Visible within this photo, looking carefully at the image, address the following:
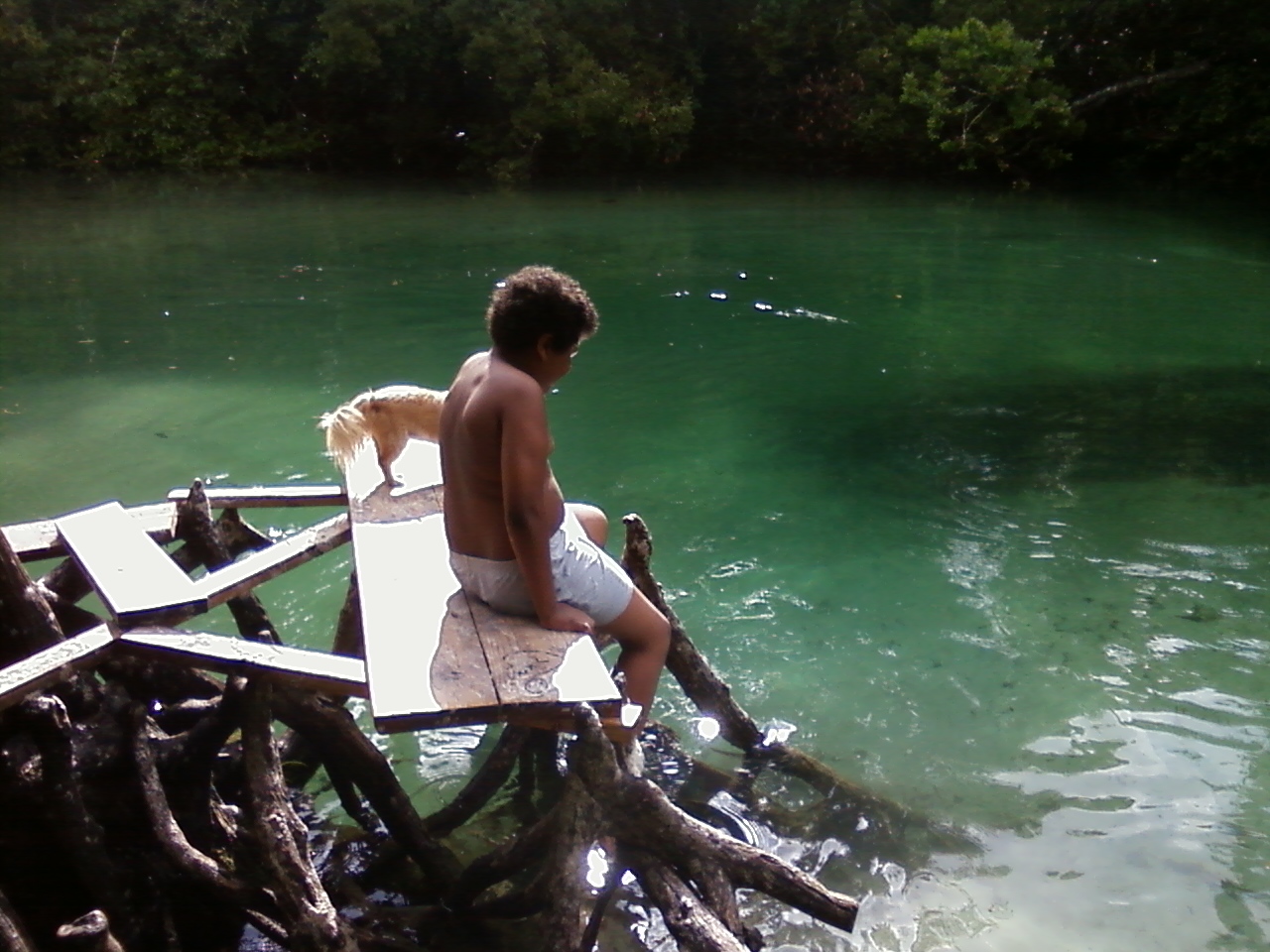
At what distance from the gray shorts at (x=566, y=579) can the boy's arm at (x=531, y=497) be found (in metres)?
0.08

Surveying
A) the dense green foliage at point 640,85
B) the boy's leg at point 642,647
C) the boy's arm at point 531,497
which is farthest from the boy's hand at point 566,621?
the dense green foliage at point 640,85

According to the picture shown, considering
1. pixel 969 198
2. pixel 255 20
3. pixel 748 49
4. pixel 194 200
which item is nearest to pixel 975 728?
pixel 969 198

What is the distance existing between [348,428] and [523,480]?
118 centimetres

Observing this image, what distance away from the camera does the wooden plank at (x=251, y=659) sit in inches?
122

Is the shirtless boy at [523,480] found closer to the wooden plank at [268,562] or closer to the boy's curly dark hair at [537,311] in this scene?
the boy's curly dark hair at [537,311]

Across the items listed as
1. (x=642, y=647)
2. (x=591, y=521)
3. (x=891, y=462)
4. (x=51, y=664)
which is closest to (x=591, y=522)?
(x=591, y=521)

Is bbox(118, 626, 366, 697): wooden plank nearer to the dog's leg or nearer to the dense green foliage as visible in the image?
the dog's leg

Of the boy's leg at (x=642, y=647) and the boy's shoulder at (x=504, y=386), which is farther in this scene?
the boy's leg at (x=642, y=647)

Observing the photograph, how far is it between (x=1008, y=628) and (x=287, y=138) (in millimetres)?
20710

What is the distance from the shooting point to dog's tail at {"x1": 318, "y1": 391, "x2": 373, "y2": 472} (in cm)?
411

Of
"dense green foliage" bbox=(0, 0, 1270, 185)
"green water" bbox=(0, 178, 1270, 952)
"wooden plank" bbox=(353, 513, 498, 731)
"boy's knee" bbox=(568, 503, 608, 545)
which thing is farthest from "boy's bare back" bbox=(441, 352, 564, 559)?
"dense green foliage" bbox=(0, 0, 1270, 185)

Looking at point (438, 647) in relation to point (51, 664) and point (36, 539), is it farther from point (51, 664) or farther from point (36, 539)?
point (36, 539)

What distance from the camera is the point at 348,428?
4.11 meters

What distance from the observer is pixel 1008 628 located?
19.0 ft
